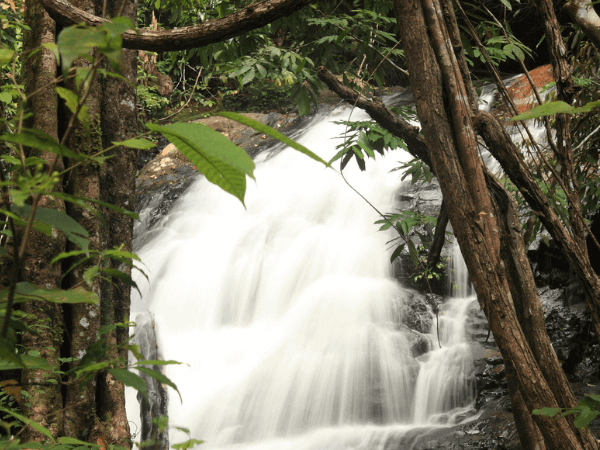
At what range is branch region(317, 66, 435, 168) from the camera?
309 cm

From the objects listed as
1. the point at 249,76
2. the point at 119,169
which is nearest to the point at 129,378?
the point at 119,169

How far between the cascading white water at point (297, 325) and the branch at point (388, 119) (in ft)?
2.27

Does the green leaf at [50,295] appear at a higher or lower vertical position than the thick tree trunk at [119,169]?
lower

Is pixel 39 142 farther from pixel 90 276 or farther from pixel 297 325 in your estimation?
pixel 297 325

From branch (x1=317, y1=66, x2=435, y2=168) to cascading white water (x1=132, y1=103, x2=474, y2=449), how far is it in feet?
2.27

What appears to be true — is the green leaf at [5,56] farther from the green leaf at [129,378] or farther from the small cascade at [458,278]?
the small cascade at [458,278]

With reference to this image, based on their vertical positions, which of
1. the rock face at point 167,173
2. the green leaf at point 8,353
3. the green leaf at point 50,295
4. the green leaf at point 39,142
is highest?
the rock face at point 167,173

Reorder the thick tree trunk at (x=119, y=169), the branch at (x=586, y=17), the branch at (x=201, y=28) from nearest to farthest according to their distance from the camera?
the branch at (x=201, y=28) < the branch at (x=586, y=17) < the thick tree trunk at (x=119, y=169)

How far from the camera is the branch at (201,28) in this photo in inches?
55.4

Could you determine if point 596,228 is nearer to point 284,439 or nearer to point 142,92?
point 284,439

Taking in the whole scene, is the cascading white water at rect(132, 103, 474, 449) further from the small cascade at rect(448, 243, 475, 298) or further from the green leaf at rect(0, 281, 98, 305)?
the green leaf at rect(0, 281, 98, 305)

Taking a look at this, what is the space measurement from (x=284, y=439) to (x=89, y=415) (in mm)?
3040

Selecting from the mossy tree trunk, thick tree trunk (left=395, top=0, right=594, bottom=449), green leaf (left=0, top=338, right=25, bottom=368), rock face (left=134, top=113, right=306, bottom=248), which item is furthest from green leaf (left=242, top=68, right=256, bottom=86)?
rock face (left=134, top=113, right=306, bottom=248)

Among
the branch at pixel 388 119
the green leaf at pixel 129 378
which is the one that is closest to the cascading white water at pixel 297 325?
the branch at pixel 388 119
